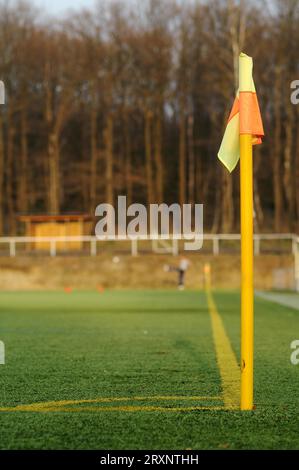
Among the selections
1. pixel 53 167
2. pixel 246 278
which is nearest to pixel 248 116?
pixel 246 278

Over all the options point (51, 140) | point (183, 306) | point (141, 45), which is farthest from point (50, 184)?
point (183, 306)

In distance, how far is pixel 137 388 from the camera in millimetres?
6758

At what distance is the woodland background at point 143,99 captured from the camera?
1764 inches

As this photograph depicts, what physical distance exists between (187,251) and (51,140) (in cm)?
1805

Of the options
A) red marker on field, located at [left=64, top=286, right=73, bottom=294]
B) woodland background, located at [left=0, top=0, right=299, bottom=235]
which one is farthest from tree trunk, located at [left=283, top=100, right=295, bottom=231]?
red marker on field, located at [left=64, top=286, right=73, bottom=294]

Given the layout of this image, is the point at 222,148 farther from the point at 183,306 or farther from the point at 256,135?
the point at 183,306

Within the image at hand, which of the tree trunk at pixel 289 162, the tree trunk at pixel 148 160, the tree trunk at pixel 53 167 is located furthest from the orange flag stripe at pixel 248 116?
the tree trunk at pixel 53 167

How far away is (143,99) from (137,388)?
42.3 metres

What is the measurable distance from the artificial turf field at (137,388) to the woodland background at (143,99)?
31.7 metres

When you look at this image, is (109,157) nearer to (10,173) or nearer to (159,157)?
(159,157)

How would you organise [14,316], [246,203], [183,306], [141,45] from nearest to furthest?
1. [246,203]
2. [14,316]
3. [183,306]
4. [141,45]

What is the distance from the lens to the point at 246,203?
5.58 meters

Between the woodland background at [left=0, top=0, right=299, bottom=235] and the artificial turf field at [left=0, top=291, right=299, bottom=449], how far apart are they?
1250 inches

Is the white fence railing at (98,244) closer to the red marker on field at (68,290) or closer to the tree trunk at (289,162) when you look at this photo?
the red marker on field at (68,290)
